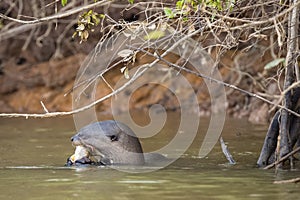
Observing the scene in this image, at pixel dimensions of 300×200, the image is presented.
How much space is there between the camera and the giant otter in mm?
5117

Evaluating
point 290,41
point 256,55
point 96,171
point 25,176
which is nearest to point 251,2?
point 290,41

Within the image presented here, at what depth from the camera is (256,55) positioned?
30.2ft

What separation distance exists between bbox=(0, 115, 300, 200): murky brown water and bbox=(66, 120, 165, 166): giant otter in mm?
205

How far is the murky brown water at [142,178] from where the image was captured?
12.0ft

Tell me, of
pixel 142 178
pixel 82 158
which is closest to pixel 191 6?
pixel 142 178

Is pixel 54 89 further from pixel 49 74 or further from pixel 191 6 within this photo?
pixel 191 6

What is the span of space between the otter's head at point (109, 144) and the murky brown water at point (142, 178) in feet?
0.71

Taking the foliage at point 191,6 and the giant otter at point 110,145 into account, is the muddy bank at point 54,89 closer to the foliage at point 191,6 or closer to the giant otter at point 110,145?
the giant otter at point 110,145

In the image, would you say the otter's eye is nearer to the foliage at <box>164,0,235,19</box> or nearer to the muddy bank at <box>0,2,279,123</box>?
the foliage at <box>164,0,235,19</box>

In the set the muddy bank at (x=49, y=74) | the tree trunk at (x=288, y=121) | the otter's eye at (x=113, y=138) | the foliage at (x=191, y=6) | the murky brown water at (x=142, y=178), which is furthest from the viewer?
the muddy bank at (x=49, y=74)

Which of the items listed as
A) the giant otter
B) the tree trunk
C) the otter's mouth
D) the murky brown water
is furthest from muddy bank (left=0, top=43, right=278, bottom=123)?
the tree trunk

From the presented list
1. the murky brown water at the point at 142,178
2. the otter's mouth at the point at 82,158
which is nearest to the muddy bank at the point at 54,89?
the murky brown water at the point at 142,178

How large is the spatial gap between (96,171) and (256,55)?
500 cm

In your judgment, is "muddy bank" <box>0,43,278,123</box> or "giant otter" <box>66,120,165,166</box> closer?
"giant otter" <box>66,120,165,166</box>
